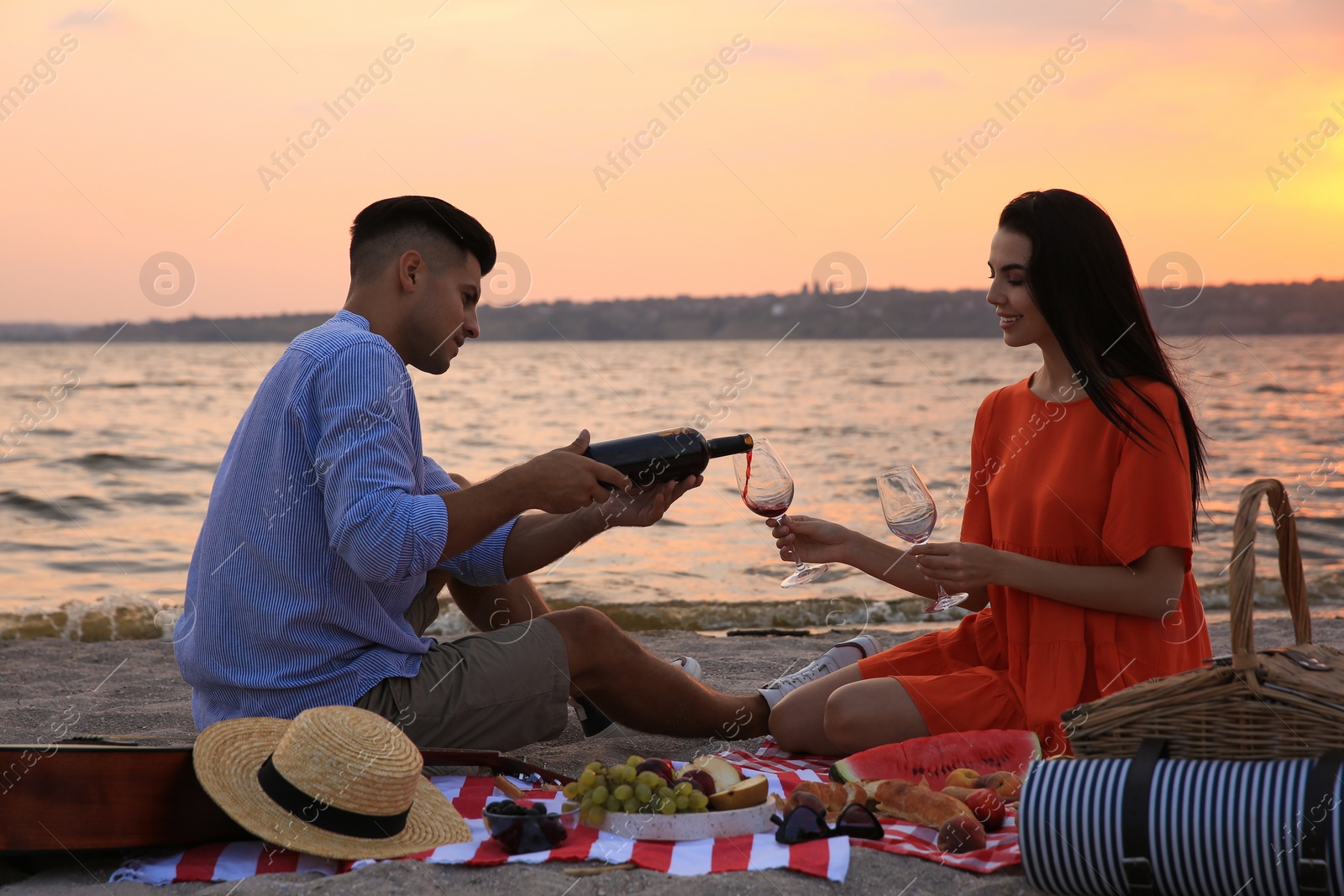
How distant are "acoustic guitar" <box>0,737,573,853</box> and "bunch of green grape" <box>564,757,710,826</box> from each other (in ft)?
3.30

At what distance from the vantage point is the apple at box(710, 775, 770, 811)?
3.07 meters

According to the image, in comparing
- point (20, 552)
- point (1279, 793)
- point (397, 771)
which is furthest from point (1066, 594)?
point (20, 552)

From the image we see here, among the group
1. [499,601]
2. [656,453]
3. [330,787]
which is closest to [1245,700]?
[656,453]

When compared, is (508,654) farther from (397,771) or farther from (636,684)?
(397,771)

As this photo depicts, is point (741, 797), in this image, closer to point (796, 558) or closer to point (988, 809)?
point (988, 809)

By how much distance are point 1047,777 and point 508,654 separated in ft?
5.86

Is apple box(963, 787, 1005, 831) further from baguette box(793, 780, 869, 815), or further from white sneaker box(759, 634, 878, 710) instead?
white sneaker box(759, 634, 878, 710)

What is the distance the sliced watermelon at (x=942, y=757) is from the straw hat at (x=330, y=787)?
1475 mm

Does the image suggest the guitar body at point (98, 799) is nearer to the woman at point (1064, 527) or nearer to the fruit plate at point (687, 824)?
the fruit plate at point (687, 824)

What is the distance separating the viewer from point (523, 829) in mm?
2922

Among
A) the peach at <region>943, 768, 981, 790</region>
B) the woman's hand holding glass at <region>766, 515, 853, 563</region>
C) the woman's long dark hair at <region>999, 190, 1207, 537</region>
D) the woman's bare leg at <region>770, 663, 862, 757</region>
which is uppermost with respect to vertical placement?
the woman's long dark hair at <region>999, 190, 1207, 537</region>

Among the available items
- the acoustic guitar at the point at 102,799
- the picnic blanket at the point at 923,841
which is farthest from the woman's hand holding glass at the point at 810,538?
the acoustic guitar at the point at 102,799

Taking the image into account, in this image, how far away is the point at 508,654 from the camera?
3.69 metres

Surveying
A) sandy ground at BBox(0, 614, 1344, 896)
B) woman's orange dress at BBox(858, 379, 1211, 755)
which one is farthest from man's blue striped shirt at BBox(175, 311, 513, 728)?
woman's orange dress at BBox(858, 379, 1211, 755)
